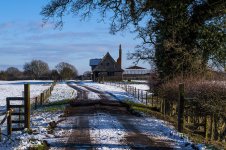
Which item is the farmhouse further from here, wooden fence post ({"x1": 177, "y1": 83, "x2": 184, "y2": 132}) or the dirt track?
wooden fence post ({"x1": 177, "y1": 83, "x2": 184, "y2": 132})

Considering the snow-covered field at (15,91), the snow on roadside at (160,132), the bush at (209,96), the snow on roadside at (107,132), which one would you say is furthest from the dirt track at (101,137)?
the snow-covered field at (15,91)

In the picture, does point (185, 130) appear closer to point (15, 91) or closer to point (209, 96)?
point (209, 96)

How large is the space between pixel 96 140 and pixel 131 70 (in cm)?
13087

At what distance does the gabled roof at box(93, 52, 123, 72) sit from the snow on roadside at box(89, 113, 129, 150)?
323 ft

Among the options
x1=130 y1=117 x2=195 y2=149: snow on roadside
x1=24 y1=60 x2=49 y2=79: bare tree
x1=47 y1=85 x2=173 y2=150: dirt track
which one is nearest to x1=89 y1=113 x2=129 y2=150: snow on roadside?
x1=47 y1=85 x2=173 y2=150: dirt track

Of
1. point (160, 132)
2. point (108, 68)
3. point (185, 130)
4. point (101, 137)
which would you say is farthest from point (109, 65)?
point (101, 137)

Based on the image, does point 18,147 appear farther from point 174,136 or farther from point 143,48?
point 143,48

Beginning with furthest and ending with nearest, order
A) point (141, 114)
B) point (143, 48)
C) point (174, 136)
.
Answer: point (143, 48) → point (141, 114) → point (174, 136)

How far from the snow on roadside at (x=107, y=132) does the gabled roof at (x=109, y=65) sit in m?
98.5

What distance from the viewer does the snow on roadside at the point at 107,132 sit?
46.5 feet

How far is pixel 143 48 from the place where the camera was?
42656mm

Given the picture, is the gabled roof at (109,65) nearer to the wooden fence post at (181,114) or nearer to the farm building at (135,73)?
the farm building at (135,73)

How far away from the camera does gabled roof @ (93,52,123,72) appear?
397 feet

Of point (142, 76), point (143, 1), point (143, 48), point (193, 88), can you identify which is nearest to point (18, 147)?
point (193, 88)
